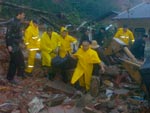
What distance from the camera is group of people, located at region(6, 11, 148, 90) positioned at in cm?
790

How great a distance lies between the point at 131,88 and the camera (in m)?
8.02

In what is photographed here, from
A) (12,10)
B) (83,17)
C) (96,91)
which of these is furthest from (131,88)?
(83,17)

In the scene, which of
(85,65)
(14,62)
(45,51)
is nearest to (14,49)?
(14,62)

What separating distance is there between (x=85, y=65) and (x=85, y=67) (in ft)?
0.16

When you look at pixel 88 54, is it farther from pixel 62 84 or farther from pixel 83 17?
pixel 83 17

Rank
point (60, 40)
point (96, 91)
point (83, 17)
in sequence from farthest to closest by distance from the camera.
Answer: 1. point (83, 17)
2. point (60, 40)
3. point (96, 91)

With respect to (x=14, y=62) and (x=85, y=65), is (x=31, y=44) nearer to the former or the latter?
(x=14, y=62)

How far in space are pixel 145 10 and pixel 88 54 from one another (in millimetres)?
13448

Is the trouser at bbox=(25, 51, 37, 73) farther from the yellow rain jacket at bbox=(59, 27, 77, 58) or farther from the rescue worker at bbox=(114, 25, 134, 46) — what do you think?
the rescue worker at bbox=(114, 25, 134, 46)

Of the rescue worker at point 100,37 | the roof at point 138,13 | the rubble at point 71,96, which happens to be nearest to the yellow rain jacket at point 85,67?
the rubble at point 71,96

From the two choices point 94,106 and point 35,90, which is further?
point 35,90

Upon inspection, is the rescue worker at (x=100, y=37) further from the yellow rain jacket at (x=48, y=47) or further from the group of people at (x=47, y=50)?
the yellow rain jacket at (x=48, y=47)

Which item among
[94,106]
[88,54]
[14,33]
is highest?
[14,33]

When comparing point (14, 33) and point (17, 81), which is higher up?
point (14, 33)
